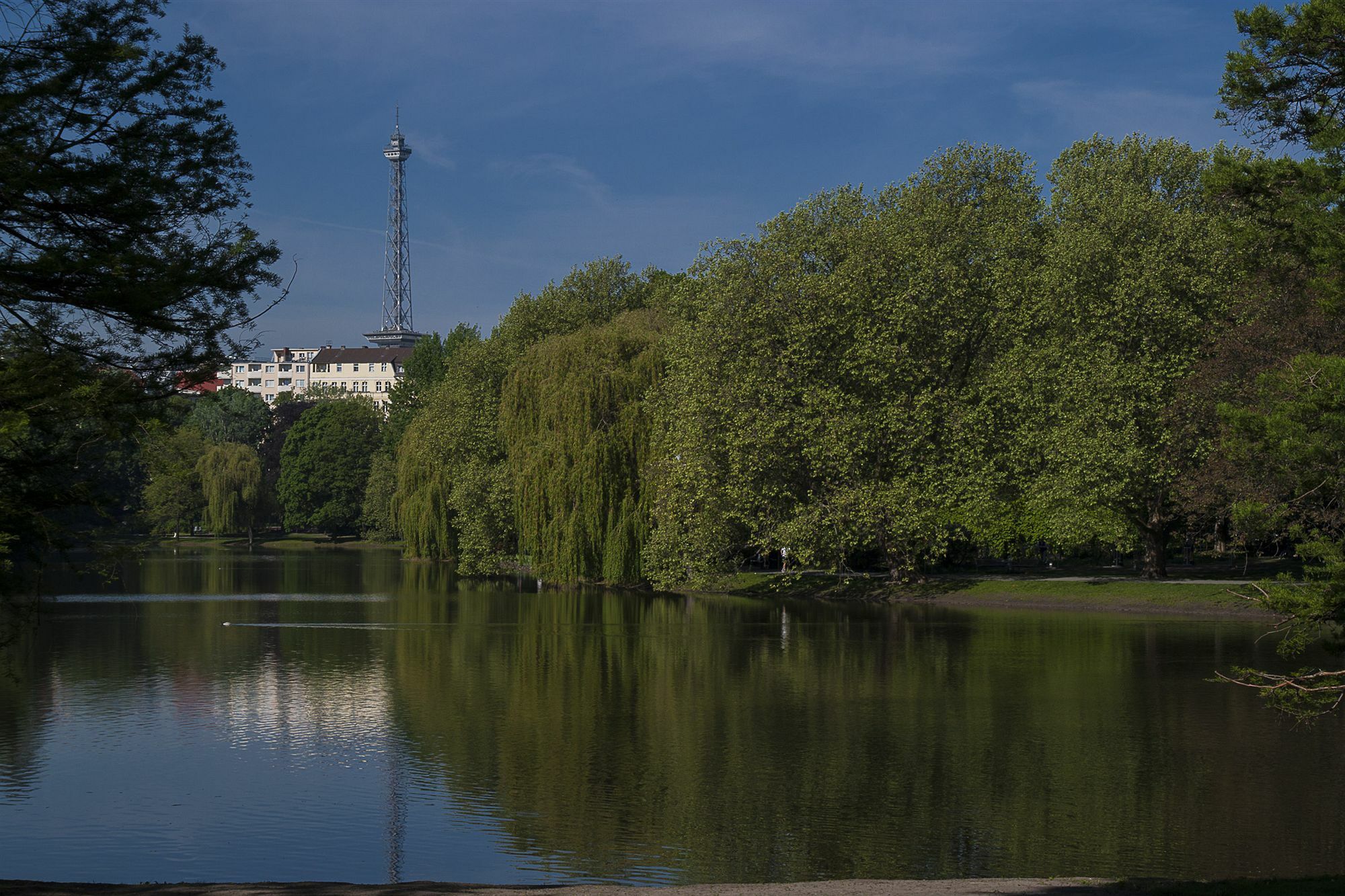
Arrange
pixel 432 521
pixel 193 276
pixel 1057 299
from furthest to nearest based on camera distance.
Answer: pixel 432 521, pixel 1057 299, pixel 193 276

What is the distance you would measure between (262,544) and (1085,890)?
121187 mm

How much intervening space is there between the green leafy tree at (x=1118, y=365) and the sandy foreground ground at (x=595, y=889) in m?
37.6

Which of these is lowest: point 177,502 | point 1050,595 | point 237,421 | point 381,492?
point 1050,595

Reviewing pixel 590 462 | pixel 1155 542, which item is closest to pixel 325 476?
pixel 590 462

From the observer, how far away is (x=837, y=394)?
5219 centimetres

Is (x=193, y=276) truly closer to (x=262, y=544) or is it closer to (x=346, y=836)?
(x=346, y=836)

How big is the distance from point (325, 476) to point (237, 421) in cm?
3072

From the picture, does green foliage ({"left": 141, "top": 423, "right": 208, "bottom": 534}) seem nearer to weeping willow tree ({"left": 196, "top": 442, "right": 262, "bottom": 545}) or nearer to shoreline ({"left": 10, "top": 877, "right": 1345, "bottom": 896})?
weeping willow tree ({"left": 196, "top": 442, "right": 262, "bottom": 545})

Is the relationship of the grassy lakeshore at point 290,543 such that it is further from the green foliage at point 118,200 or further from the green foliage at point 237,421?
the green foliage at point 118,200

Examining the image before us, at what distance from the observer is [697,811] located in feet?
60.4

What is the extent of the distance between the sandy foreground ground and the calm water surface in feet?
4.45

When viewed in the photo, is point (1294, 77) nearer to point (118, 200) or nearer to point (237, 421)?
point (118, 200)

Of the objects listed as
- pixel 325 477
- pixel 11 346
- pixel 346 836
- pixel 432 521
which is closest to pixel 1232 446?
pixel 346 836

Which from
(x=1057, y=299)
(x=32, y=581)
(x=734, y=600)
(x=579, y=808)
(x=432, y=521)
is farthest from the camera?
(x=432, y=521)
